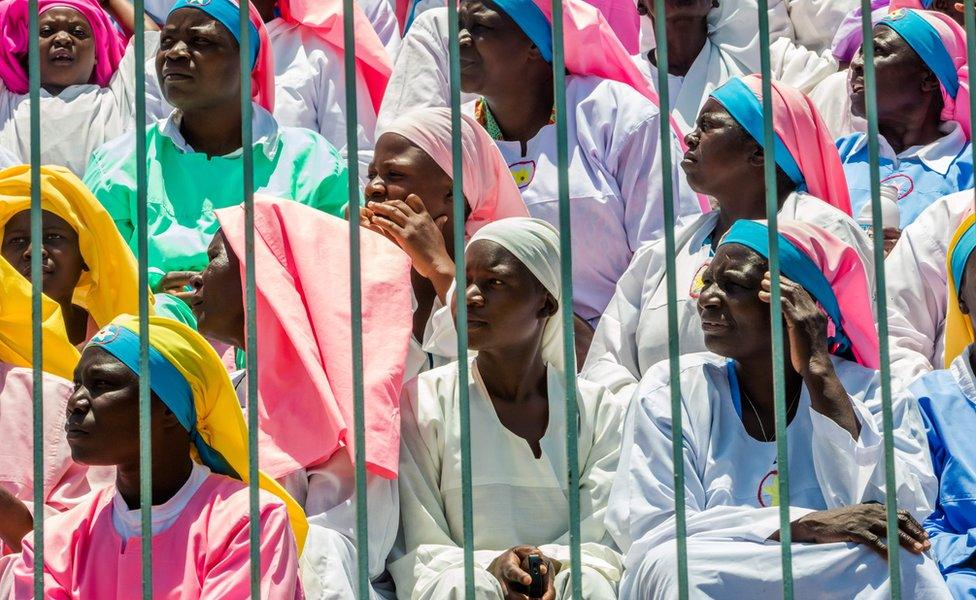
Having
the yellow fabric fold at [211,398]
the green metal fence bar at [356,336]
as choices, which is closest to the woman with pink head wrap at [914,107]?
the yellow fabric fold at [211,398]

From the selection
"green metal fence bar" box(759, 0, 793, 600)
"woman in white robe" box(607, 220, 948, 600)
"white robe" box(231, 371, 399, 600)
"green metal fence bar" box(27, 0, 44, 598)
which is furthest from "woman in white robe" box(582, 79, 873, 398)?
"green metal fence bar" box(27, 0, 44, 598)

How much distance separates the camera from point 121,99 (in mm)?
9055

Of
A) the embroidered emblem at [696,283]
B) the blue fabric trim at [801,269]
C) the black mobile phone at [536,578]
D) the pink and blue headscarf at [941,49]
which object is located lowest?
the black mobile phone at [536,578]

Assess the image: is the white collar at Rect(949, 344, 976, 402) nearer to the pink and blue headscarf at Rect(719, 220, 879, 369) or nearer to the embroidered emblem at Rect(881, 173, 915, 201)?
the pink and blue headscarf at Rect(719, 220, 879, 369)

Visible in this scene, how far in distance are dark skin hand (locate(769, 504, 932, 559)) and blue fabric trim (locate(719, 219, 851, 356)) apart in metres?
0.85

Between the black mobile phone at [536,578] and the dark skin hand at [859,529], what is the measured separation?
0.62 m

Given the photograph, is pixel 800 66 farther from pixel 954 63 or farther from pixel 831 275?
pixel 831 275

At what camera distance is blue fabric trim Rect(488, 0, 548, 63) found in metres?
7.88

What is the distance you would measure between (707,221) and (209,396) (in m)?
2.21

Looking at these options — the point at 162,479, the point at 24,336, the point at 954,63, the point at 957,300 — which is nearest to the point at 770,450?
the point at 957,300

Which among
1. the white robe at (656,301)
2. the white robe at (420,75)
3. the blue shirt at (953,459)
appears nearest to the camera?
the blue shirt at (953,459)

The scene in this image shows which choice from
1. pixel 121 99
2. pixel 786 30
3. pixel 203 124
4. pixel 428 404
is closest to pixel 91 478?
pixel 428 404

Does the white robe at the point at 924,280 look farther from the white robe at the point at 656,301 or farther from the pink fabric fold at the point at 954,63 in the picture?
the pink fabric fold at the point at 954,63

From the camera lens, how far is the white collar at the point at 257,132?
25.8ft
